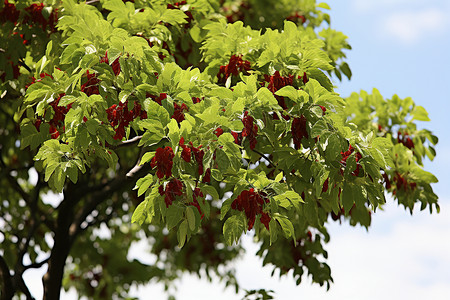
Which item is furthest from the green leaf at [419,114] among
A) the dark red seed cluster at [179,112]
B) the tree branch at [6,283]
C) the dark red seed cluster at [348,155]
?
the tree branch at [6,283]

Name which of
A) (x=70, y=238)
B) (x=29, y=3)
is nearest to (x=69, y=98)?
(x=29, y=3)

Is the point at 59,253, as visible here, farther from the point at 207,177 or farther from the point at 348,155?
the point at 348,155

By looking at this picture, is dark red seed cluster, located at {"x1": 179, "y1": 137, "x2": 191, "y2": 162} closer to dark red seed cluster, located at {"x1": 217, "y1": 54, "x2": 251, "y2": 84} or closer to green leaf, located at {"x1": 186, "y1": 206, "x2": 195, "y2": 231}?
green leaf, located at {"x1": 186, "y1": 206, "x2": 195, "y2": 231}

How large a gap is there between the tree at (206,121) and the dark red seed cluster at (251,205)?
0.04ft

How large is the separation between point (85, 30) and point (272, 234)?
8.42 ft

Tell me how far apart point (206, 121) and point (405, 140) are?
15.5ft

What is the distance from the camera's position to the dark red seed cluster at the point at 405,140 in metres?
8.34

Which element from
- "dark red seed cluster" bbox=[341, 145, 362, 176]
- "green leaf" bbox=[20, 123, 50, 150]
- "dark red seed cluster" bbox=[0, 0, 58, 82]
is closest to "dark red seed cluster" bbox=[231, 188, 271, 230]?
"dark red seed cluster" bbox=[341, 145, 362, 176]

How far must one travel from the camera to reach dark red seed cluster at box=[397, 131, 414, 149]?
834 cm

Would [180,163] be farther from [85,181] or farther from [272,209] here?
[85,181]

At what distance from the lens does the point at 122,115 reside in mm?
5066

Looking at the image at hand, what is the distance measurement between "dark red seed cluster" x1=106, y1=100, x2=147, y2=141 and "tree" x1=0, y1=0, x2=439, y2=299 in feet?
0.04

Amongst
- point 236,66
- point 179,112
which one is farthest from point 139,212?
point 236,66

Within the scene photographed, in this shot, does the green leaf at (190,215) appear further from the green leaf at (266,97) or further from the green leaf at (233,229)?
the green leaf at (266,97)
